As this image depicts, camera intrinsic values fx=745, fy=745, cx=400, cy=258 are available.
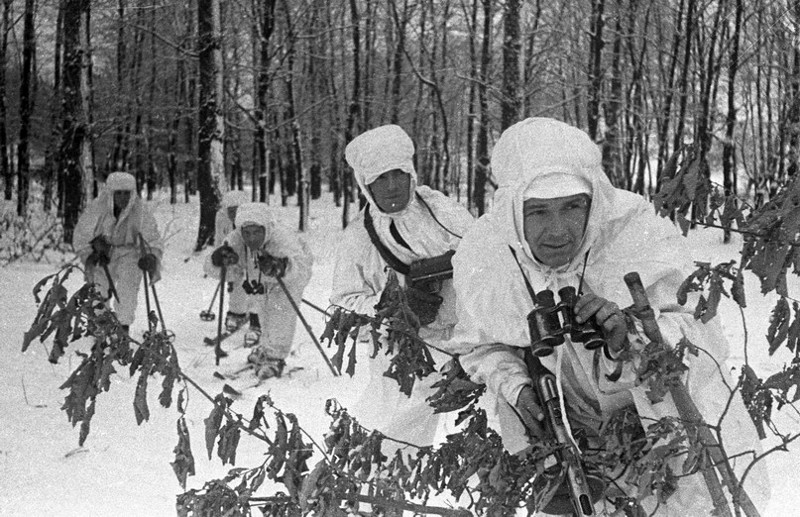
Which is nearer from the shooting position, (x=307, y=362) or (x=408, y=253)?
(x=408, y=253)

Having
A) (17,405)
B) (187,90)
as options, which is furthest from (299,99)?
(17,405)

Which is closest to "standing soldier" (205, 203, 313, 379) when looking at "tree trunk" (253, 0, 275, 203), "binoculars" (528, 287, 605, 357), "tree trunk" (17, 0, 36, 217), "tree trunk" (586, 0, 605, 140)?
"binoculars" (528, 287, 605, 357)

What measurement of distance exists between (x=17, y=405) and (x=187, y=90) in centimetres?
2151

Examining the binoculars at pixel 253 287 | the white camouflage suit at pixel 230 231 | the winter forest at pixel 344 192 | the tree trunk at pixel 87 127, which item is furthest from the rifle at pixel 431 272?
the tree trunk at pixel 87 127

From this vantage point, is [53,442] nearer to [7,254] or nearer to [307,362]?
[307,362]

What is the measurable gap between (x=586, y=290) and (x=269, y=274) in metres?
5.29

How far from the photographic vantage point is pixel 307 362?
7602mm

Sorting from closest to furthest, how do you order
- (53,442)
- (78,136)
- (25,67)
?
1. (53,442)
2. (78,136)
3. (25,67)

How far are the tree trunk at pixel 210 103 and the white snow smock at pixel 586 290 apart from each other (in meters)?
12.0

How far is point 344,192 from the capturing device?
19.7 meters

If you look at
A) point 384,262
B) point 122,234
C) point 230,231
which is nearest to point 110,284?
point 122,234

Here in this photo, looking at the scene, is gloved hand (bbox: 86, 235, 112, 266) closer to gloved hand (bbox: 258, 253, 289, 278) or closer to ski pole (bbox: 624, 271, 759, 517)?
gloved hand (bbox: 258, 253, 289, 278)

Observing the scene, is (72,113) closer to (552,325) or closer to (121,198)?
(121,198)

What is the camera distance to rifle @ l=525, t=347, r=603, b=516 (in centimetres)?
165
